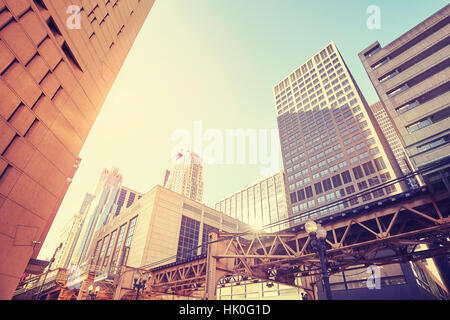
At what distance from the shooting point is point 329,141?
83.6 metres

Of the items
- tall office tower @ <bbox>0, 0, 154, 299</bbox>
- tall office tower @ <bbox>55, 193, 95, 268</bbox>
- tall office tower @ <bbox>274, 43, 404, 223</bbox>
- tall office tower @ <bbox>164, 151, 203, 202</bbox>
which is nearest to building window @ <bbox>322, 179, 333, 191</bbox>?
tall office tower @ <bbox>274, 43, 404, 223</bbox>

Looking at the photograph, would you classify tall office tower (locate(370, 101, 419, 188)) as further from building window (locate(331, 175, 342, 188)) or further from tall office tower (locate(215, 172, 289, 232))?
building window (locate(331, 175, 342, 188))

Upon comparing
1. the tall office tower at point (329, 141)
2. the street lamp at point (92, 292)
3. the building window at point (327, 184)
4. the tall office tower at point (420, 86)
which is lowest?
the street lamp at point (92, 292)

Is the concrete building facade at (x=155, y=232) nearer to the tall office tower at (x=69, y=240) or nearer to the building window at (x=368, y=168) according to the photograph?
the building window at (x=368, y=168)

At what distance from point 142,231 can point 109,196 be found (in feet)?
426

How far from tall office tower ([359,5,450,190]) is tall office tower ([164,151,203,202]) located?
108 metres

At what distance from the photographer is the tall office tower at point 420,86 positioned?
2747cm

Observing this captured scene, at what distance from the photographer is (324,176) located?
78000 mm

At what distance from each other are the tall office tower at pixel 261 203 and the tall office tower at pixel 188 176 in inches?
1493

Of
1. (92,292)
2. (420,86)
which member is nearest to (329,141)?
(420,86)

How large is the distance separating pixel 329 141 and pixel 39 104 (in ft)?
280

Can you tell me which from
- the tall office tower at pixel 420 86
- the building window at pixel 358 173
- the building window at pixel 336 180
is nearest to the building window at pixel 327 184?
the building window at pixel 336 180

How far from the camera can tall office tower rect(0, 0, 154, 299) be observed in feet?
46.1
